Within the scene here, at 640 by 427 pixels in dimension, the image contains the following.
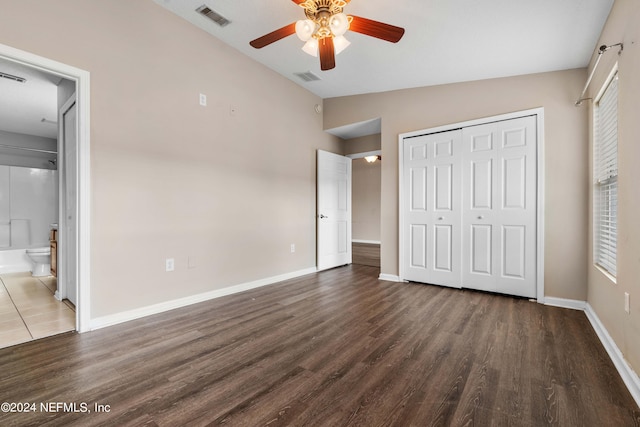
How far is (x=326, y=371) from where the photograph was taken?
5.94 feet

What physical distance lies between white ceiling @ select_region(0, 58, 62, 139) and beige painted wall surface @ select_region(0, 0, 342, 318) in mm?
1102

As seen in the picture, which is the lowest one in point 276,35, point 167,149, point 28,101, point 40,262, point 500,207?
point 40,262

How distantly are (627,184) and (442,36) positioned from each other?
2.00 metres

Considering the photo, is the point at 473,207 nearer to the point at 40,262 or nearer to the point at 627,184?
the point at 627,184

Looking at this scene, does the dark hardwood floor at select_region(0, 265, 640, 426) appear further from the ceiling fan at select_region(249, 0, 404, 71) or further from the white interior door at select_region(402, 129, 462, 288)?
the ceiling fan at select_region(249, 0, 404, 71)

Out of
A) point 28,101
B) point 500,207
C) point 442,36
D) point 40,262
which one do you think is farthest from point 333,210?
point 28,101

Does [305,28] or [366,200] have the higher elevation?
[305,28]

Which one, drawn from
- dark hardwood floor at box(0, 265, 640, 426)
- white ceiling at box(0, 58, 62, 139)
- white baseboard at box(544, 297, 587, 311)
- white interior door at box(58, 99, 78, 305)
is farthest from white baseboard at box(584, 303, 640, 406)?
white ceiling at box(0, 58, 62, 139)

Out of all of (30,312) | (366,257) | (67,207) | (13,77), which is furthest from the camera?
(366,257)

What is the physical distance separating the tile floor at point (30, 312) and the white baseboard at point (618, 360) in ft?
12.8

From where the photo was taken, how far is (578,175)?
3.09 meters

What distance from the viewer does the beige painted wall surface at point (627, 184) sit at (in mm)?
1706

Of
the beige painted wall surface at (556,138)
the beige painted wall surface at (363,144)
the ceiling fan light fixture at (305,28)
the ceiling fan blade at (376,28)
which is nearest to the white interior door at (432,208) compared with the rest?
the beige painted wall surface at (556,138)

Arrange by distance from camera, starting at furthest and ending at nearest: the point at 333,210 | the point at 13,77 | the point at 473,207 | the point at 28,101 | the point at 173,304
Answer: the point at 333,210, the point at 28,101, the point at 473,207, the point at 13,77, the point at 173,304
